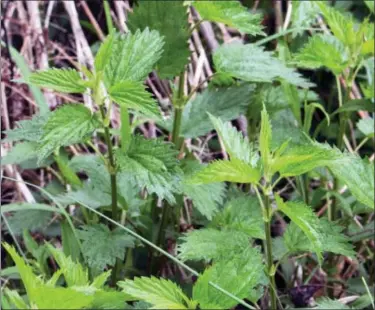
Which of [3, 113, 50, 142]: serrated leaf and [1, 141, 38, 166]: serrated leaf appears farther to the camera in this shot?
[1, 141, 38, 166]: serrated leaf

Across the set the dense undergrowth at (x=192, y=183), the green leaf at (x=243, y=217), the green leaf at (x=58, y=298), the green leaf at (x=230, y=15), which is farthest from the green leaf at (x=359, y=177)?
the green leaf at (x=58, y=298)

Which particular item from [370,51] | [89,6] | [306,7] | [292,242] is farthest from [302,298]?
[89,6]

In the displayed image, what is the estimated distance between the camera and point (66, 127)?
84 centimetres

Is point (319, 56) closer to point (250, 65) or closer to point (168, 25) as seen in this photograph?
point (250, 65)

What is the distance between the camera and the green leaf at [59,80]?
2.74ft

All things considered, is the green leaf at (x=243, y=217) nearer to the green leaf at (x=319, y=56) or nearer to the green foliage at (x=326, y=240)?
the green foliage at (x=326, y=240)

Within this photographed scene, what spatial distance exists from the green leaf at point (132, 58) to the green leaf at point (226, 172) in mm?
182

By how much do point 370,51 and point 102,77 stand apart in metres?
0.49

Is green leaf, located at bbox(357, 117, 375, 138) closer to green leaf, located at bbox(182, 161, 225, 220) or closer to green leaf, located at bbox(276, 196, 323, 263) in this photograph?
green leaf, located at bbox(182, 161, 225, 220)

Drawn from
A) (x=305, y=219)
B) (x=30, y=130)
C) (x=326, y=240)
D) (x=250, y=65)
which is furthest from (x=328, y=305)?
(x=30, y=130)

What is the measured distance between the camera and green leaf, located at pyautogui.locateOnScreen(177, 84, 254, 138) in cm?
108

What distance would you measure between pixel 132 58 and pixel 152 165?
0.14 m

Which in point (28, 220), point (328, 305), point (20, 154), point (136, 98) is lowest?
point (328, 305)

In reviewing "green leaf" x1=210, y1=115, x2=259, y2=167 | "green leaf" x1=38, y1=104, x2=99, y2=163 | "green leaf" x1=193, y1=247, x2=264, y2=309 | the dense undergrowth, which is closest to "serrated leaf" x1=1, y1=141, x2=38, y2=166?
the dense undergrowth
